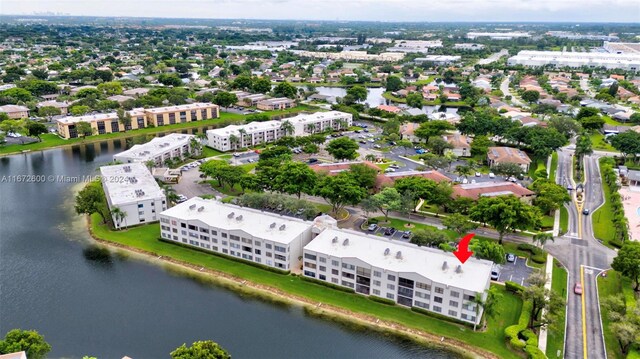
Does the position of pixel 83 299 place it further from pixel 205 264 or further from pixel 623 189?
pixel 623 189

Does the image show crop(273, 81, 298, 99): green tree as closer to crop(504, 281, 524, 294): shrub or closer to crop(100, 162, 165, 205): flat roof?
crop(100, 162, 165, 205): flat roof

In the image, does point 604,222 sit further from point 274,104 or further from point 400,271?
point 274,104

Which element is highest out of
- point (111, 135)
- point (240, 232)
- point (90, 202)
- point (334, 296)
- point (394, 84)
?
point (394, 84)

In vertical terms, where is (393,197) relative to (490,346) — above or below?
above

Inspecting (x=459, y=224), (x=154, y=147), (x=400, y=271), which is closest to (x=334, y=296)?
(x=400, y=271)

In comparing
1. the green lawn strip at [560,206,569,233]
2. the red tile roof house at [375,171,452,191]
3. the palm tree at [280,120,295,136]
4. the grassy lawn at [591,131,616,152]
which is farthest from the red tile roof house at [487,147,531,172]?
the palm tree at [280,120,295,136]

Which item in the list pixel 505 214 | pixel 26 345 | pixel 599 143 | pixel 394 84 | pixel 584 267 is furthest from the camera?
pixel 394 84

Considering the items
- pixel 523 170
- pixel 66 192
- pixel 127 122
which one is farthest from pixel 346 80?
pixel 66 192
